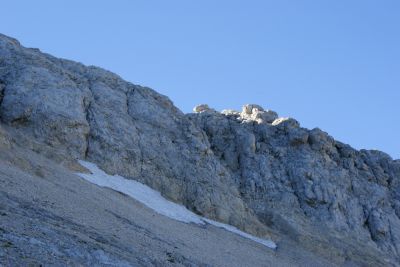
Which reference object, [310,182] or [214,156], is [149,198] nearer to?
[214,156]

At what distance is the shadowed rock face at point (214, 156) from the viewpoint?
156ft

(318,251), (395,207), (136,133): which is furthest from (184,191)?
(395,207)

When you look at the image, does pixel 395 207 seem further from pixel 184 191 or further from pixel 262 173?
pixel 184 191

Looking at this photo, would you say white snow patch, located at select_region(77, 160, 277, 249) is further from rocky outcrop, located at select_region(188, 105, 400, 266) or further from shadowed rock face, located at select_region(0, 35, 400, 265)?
rocky outcrop, located at select_region(188, 105, 400, 266)

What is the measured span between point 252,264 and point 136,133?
2221 centimetres

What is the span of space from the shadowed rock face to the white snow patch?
1.30m

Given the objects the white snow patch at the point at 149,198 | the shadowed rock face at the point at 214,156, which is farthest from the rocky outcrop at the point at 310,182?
the white snow patch at the point at 149,198

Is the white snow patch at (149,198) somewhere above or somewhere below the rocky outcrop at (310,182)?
below

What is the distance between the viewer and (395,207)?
63.8 meters

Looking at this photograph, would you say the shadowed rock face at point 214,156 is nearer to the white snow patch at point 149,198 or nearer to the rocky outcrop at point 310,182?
the rocky outcrop at point 310,182

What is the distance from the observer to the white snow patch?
139 feet

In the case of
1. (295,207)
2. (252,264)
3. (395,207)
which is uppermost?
(395,207)

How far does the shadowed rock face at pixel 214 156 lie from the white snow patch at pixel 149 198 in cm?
130

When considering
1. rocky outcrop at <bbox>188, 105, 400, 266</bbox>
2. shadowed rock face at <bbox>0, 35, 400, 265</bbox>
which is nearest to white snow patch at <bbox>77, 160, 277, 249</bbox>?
shadowed rock face at <bbox>0, 35, 400, 265</bbox>
